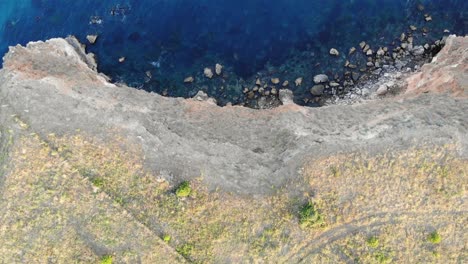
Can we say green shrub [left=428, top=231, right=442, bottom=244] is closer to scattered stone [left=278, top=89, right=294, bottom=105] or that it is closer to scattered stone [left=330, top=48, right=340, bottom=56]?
scattered stone [left=278, top=89, right=294, bottom=105]

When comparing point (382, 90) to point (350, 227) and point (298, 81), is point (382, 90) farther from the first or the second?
point (350, 227)

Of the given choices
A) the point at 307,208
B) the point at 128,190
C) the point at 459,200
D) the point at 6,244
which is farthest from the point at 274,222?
the point at 6,244

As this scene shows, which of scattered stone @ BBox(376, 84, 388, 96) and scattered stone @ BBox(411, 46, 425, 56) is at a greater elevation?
scattered stone @ BBox(411, 46, 425, 56)

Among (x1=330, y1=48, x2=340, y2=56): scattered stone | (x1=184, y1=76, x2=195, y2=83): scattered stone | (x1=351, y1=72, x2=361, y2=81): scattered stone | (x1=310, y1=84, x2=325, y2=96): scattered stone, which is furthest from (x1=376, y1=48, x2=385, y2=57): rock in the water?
(x1=184, y1=76, x2=195, y2=83): scattered stone

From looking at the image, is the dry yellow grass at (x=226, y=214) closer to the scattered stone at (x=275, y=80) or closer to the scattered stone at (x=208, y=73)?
the scattered stone at (x=275, y=80)

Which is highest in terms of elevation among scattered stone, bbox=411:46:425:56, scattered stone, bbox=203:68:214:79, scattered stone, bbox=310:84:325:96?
scattered stone, bbox=411:46:425:56

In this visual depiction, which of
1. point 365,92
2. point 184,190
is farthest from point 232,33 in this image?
point 184,190
